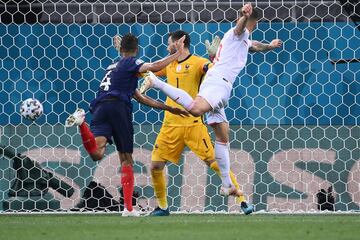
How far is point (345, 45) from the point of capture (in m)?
10.6

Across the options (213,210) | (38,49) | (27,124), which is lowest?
(213,210)

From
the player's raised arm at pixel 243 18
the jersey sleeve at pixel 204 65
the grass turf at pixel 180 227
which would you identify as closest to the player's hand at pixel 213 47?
the jersey sleeve at pixel 204 65

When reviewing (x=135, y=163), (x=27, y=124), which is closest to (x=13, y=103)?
(x=27, y=124)

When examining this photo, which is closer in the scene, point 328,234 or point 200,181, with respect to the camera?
point 328,234

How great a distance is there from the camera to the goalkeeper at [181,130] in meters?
9.98

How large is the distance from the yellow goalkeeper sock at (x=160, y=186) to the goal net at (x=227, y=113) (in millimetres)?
652

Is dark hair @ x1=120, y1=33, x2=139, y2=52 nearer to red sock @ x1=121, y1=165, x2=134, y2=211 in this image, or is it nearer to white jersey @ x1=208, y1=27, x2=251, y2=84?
white jersey @ x1=208, y1=27, x2=251, y2=84

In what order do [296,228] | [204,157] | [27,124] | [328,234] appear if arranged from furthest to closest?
[27,124] → [204,157] → [296,228] → [328,234]

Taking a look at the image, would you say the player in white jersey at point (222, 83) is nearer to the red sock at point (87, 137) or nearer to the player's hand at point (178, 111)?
the player's hand at point (178, 111)

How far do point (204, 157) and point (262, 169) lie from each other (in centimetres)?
73

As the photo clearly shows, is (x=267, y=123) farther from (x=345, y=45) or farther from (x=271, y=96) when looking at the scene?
(x=345, y=45)

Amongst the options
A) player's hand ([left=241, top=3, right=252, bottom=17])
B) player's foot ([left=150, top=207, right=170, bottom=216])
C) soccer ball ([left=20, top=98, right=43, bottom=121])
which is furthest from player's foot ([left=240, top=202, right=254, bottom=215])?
soccer ball ([left=20, top=98, right=43, bottom=121])

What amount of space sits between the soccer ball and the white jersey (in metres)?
1.59

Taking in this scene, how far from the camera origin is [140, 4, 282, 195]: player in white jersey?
30.5ft
